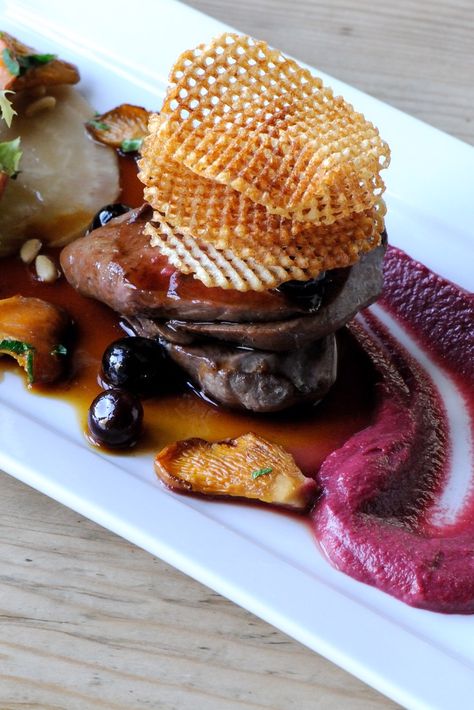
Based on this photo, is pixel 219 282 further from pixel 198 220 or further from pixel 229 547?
pixel 229 547

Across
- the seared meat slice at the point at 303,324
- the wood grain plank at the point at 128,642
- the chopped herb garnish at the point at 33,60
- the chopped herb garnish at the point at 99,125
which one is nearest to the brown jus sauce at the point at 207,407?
the seared meat slice at the point at 303,324

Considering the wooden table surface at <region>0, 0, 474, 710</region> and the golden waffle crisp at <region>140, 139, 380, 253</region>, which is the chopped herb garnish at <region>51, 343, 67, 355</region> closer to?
the wooden table surface at <region>0, 0, 474, 710</region>

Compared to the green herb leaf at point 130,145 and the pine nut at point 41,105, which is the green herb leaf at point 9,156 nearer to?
the pine nut at point 41,105

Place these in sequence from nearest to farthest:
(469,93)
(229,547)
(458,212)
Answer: (229,547) → (458,212) → (469,93)

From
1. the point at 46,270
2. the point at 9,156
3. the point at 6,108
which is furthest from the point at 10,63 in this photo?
the point at 46,270

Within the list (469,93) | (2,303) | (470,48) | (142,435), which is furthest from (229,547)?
(470,48)

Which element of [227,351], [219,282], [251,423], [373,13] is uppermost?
[373,13]
